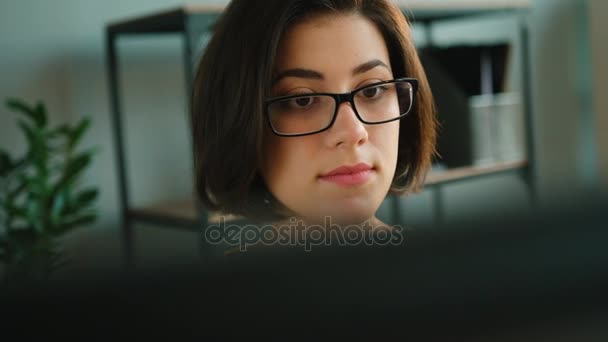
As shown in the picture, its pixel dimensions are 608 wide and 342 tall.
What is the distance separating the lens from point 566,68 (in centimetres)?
270

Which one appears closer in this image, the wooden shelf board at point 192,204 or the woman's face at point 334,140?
the woman's face at point 334,140

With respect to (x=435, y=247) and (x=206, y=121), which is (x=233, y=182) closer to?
(x=206, y=121)

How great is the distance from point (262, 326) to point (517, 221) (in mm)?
44

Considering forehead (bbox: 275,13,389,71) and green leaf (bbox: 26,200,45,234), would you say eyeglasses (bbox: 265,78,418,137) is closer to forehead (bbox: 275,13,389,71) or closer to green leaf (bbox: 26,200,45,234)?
forehead (bbox: 275,13,389,71)

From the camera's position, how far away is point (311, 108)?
1.15 feet

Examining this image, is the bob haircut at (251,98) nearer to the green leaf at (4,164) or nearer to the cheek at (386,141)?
the cheek at (386,141)

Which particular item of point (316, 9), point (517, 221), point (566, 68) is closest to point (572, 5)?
point (566, 68)

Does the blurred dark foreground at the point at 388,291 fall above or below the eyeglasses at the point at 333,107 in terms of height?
below

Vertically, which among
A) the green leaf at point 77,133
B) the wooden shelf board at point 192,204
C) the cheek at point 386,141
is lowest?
the wooden shelf board at point 192,204

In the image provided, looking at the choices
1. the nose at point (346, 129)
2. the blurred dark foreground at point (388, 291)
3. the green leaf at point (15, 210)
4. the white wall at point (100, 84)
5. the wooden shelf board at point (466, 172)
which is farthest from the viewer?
the white wall at point (100, 84)

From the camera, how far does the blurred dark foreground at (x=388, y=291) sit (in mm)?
93

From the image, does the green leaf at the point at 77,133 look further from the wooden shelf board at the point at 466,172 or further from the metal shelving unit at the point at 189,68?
the wooden shelf board at the point at 466,172

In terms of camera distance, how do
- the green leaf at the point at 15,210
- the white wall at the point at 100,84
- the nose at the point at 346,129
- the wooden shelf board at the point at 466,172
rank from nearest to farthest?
the nose at the point at 346,129 → the wooden shelf board at the point at 466,172 → the green leaf at the point at 15,210 → the white wall at the point at 100,84

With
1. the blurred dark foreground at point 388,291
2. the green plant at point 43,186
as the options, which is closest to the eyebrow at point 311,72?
the blurred dark foreground at point 388,291
